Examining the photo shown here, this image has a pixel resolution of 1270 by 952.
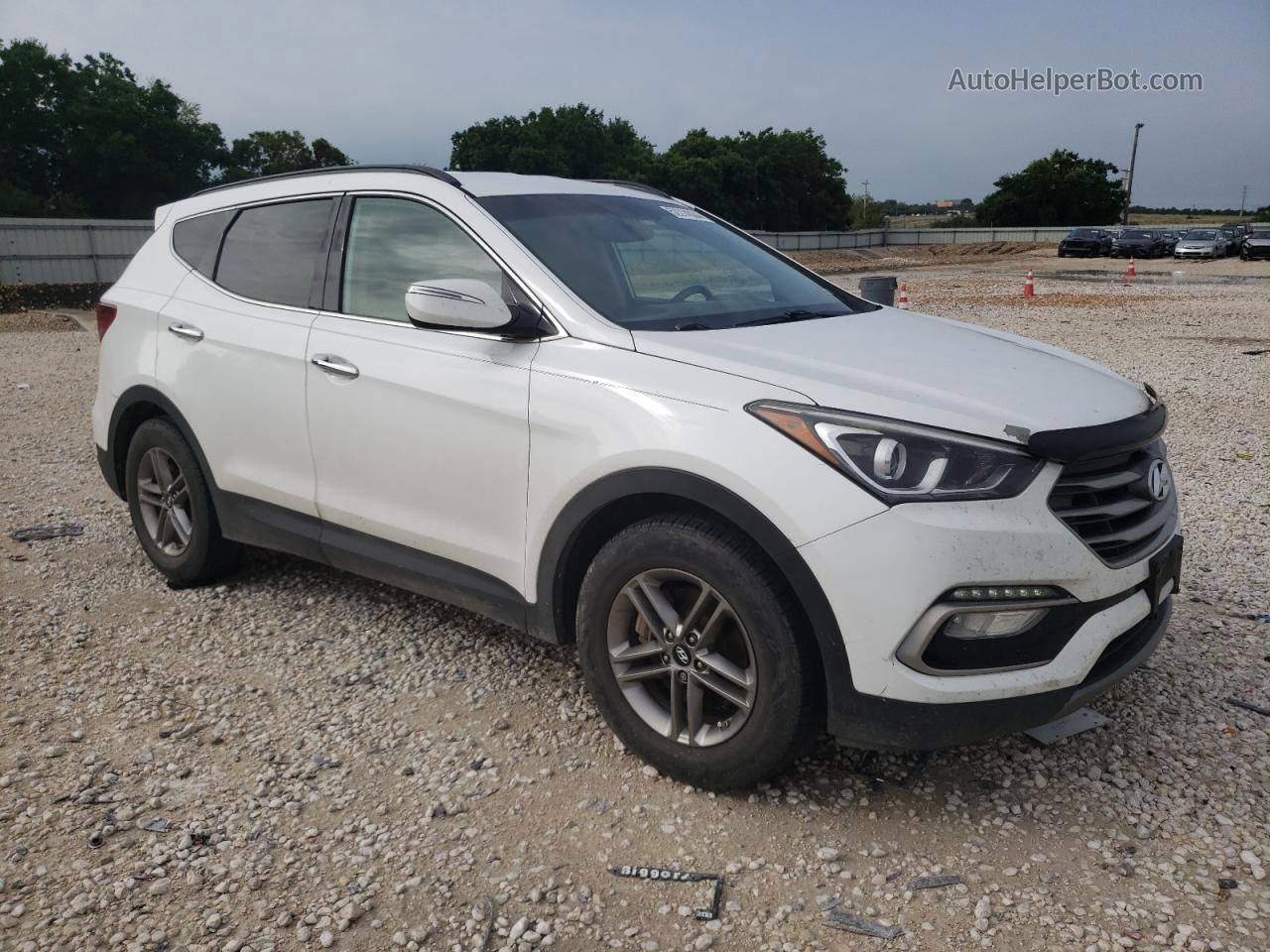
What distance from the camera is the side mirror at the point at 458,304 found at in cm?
324

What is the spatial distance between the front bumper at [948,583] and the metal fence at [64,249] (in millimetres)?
24574

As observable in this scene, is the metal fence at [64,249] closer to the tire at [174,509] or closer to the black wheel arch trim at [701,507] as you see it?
the tire at [174,509]

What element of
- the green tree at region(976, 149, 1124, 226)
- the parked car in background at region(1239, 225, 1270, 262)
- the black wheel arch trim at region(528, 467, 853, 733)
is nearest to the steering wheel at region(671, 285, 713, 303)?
the black wheel arch trim at region(528, 467, 853, 733)

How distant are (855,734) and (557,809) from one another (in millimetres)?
930

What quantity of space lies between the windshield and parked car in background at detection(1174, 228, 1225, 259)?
43.7m

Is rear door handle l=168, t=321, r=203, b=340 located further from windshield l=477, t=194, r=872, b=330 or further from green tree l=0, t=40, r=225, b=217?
green tree l=0, t=40, r=225, b=217

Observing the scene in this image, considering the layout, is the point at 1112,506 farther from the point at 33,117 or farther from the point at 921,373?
the point at 33,117

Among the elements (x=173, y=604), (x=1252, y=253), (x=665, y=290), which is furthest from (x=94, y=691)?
(x=1252, y=253)

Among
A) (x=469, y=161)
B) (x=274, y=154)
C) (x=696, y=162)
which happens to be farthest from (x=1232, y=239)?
(x=274, y=154)

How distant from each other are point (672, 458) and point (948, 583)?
2.67 ft

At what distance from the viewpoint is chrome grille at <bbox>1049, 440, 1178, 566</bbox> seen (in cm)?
273

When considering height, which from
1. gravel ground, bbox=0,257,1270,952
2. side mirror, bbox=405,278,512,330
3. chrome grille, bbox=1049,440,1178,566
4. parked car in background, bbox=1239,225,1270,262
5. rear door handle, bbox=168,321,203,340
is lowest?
gravel ground, bbox=0,257,1270,952

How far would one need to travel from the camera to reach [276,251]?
4.38 m

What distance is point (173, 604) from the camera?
4.75 m
